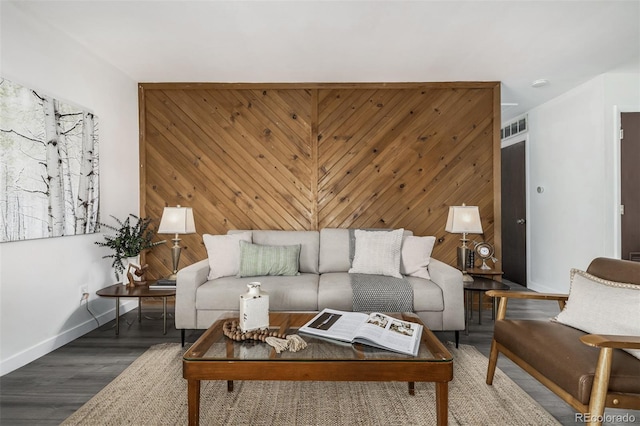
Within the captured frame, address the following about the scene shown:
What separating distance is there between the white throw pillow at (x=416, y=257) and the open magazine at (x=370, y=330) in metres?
1.32

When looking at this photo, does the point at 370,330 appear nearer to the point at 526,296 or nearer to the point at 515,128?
the point at 526,296

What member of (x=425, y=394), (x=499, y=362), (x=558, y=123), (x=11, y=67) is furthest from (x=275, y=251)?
(x=558, y=123)

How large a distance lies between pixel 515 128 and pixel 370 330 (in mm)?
5105

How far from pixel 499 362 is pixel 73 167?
3666 millimetres

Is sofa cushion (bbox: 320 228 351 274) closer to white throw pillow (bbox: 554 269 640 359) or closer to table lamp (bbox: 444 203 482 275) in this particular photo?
table lamp (bbox: 444 203 482 275)

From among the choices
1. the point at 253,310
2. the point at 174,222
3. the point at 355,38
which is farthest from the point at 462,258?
the point at 174,222

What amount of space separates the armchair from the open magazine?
55 centimetres

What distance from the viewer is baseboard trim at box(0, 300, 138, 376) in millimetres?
2588

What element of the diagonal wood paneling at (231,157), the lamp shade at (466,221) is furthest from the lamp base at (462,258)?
the diagonal wood paneling at (231,157)

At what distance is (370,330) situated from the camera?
1.90m

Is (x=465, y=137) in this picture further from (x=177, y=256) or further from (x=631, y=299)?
(x=177, y=256)

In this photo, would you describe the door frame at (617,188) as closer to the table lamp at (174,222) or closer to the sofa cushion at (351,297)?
the sofa cushion at (351,297)

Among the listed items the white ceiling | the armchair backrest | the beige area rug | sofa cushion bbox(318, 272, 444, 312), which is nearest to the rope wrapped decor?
the beige area rug

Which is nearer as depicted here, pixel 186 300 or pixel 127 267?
pixel 186 300
